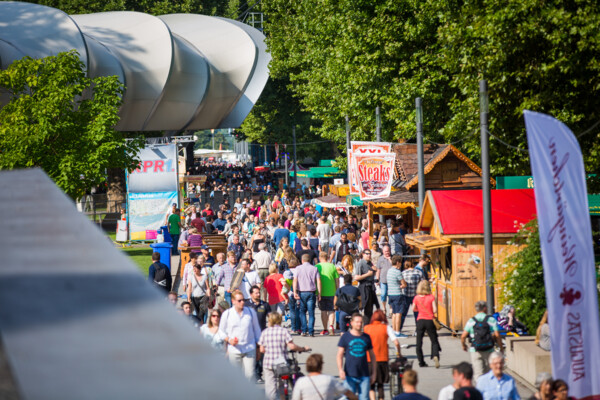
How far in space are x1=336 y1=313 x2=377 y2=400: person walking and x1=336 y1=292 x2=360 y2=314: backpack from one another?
4.47 metres

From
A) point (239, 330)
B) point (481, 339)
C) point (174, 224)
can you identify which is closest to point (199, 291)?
point (239, 330)

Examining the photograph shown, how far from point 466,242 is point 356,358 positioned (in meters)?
→ 6.91

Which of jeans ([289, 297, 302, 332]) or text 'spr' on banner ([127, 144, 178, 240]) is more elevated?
text 'spr' on banner ([127, 144, 178, 240])

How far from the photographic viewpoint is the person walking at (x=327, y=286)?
16.5m

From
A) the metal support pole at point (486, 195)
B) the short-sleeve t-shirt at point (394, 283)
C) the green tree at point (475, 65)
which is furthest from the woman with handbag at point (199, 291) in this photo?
the green tree at point (475, 65)

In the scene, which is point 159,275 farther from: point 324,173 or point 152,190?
point 324,173

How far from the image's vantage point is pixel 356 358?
1024cm

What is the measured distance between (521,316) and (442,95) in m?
15.8

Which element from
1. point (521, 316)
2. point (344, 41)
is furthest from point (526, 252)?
point (344, 41)

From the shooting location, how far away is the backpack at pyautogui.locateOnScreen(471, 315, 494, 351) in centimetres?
1158

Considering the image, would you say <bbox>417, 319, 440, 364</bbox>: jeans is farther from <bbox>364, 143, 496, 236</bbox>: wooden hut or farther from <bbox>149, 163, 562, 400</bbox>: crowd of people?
<bbox>364, 143, 496, 236</bbox>: wooden hut

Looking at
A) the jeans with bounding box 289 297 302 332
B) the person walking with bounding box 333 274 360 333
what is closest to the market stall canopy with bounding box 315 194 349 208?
the jeans with bounding box 289 297 302 332

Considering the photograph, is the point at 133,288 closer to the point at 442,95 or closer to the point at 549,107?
the point at 549,107

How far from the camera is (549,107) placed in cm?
1727
